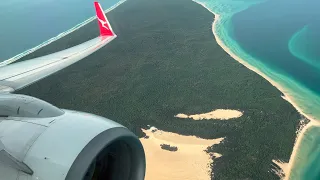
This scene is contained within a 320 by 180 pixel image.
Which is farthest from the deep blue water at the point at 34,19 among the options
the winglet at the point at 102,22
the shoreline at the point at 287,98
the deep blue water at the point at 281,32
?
the winglet at the point at 102,22

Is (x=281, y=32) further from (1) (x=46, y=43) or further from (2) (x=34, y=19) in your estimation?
(2) (x=34, y=19)

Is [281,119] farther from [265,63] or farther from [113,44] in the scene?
[113,44]

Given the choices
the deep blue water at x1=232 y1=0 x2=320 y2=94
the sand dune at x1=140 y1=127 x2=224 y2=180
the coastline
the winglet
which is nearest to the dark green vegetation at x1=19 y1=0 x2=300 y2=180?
the sand dune at x1=140 y1=127 x2=224 y2=180

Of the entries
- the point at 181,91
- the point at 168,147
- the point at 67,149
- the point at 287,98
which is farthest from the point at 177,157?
the point at 67,149

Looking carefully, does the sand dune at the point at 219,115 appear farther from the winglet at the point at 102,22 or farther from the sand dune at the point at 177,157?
the winglet at the point at 102,22

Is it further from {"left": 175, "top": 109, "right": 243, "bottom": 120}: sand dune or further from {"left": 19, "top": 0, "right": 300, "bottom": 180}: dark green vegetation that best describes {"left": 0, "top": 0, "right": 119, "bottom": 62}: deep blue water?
{"left": 175, "top": 109, "right": 243, "bottom": 120}: sand dune
